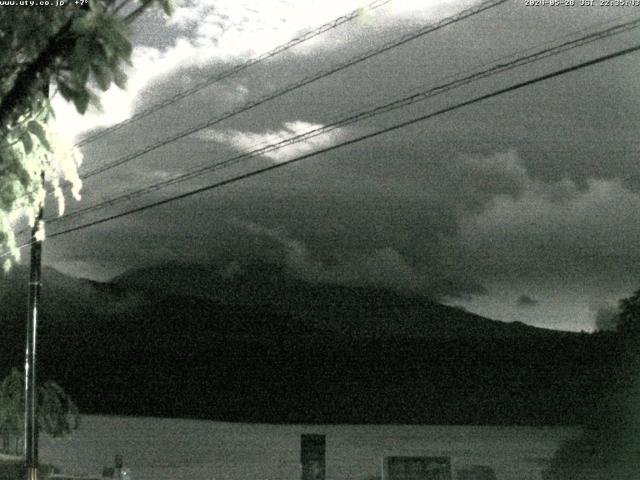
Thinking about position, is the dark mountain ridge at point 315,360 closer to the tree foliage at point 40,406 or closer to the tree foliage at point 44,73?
the tree foliage at point 40,406

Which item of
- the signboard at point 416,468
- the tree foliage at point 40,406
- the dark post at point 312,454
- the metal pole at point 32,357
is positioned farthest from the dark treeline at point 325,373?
the metal pole at point 32,357

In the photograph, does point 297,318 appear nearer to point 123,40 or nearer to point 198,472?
point 198,472

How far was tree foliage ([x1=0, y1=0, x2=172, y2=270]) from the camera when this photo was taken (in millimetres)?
6066

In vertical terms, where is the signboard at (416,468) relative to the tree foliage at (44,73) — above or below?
below

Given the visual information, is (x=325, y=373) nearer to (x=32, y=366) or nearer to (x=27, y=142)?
(x=32, y=366)

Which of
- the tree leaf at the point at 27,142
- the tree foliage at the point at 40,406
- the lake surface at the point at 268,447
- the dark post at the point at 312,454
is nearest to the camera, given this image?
the tree leaf at the point at 27,142

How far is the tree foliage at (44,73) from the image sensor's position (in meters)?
6.07

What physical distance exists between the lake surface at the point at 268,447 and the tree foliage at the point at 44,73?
23.3 meters

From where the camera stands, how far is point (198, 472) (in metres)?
36.5

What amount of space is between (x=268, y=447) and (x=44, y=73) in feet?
99.3

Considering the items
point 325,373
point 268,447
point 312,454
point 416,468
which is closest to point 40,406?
point 312,454

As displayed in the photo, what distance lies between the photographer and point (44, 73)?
6.89m

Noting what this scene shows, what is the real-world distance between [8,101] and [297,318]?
50.7 m

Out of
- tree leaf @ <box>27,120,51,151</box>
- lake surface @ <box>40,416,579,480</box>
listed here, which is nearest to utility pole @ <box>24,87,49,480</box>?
tree leaf @ <box>27,120,51,151</box>
